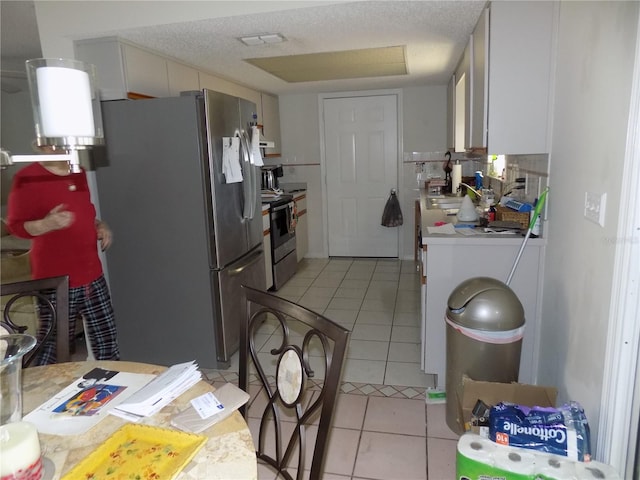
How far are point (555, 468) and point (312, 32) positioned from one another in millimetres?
2494

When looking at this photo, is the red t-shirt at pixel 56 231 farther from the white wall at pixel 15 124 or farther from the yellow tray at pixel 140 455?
the yellow tray at pixel 140 455

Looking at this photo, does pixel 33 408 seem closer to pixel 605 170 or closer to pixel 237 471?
pixel 237 471

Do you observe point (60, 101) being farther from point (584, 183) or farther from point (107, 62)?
point (107, 62)

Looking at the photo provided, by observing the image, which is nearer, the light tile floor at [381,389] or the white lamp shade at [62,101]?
the white lamp shade at [62,101]

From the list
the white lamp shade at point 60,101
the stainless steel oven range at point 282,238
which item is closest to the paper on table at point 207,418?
the white lamp shade at point 60,101

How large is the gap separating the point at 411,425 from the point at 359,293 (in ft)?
6.87

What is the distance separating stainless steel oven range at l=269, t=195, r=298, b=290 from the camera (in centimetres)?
439

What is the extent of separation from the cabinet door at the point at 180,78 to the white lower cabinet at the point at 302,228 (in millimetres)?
1871

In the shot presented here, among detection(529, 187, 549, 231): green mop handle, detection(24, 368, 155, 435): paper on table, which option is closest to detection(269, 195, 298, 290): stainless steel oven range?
detection(529, 187, 549, 231): green mop handle

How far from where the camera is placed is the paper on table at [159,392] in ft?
3.76

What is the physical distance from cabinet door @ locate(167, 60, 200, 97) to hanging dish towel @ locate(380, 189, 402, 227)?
259cm

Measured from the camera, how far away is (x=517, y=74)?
2.23m

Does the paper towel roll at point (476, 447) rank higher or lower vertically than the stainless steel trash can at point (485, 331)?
lower

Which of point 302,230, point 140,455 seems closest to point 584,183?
point 140,455
